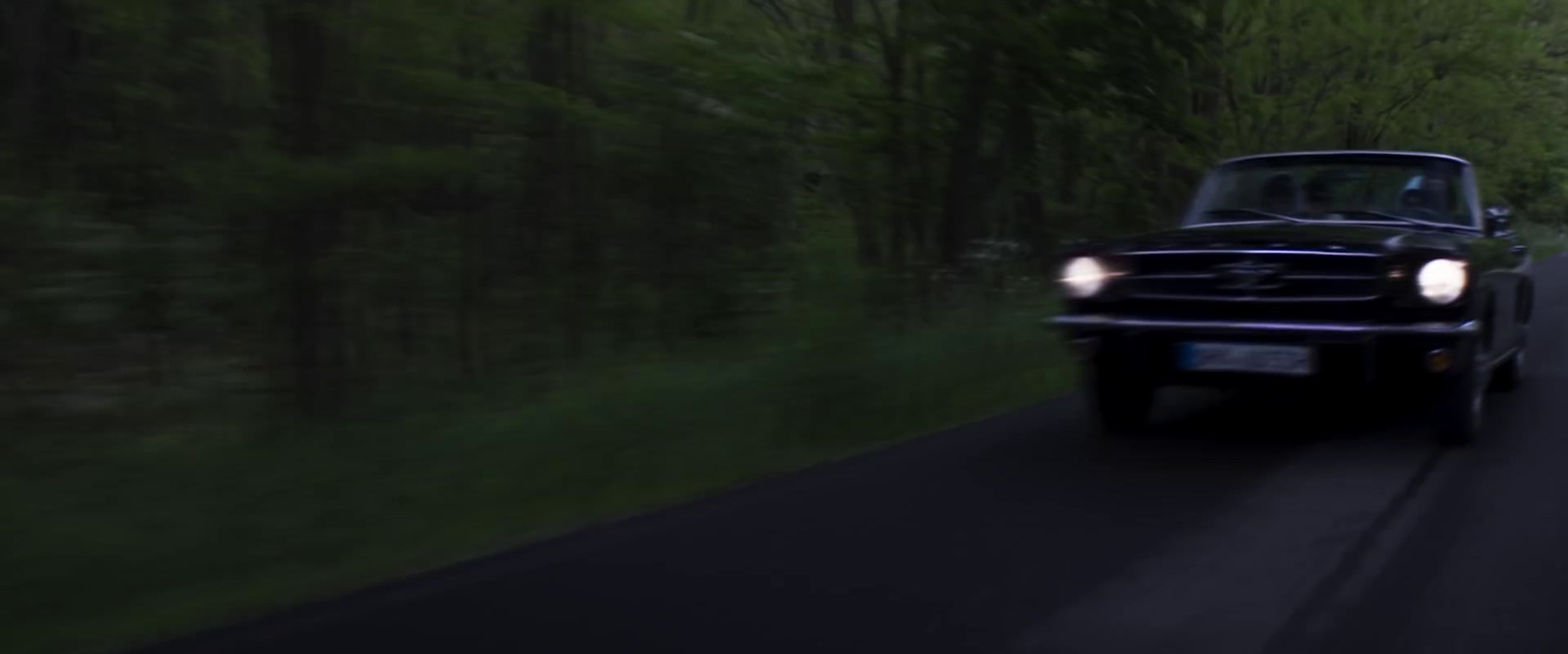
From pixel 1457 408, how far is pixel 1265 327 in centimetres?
117

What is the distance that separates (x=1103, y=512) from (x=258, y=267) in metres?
5.43

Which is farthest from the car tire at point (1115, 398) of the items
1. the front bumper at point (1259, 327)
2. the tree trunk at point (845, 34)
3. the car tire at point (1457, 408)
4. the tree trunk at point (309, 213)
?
the tree trunk at point (845, 34)

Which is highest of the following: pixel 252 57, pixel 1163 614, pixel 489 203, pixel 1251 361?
pixel 252 57

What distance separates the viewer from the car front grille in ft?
24.1

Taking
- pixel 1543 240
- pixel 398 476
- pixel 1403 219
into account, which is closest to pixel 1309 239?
pixel 1403 219

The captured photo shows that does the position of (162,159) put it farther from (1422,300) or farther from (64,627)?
(1422,300)

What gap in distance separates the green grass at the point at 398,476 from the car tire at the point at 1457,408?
9.15ft

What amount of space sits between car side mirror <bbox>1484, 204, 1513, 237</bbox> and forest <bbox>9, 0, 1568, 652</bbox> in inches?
121

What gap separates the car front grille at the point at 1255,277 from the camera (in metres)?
7.34

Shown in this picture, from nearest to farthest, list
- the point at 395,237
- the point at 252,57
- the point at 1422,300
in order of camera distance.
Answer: the point at 1422,300
the point at 252,57
the point at 395,237

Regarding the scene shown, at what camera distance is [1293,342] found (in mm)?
7402

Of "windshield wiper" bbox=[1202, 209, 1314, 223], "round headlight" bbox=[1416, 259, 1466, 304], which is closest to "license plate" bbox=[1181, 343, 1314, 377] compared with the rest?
"round headlight" bbox=[1416, 259, 1466, 304]

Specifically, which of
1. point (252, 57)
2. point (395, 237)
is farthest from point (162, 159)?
point (395, 237)

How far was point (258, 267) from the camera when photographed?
923cm
